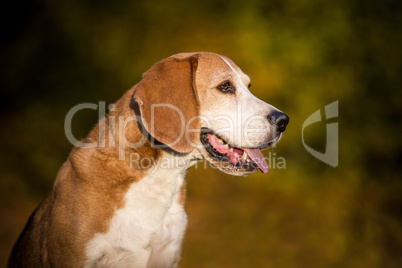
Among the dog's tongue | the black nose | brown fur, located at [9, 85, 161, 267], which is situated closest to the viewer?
brown fur, located at [9, 85, 161, 267]

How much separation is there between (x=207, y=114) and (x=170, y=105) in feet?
1.09

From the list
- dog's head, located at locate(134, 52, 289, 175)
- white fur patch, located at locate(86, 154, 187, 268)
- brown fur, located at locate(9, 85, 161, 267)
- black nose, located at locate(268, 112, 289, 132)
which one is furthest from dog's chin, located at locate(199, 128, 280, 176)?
brown fur, located at locate(9, 85, 161, 267)

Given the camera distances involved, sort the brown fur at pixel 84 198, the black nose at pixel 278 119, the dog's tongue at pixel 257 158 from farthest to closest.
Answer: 1. the dog's tongue at pixel 257 158
2. the black nose at pixel 278 119
3. the brown fur at pixel 84 198

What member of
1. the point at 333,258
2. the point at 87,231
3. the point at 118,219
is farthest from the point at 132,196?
the point at 333,258

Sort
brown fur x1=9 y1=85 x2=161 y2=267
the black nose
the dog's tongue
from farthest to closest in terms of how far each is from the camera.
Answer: the dog's tongue → the black nose → brown fur x1=9 y1=85 x2=161 y2=267

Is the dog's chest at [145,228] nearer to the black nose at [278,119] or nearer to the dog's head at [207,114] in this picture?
the dog's head at [207,114]

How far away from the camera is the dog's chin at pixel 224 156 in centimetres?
340

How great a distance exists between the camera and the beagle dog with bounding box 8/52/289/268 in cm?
313

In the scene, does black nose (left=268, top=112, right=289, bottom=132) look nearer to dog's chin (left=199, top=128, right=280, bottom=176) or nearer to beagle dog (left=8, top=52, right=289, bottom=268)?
beagle dog (left=8, top=52, right=289, bottom=268)

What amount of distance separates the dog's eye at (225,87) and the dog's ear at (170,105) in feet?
0.85

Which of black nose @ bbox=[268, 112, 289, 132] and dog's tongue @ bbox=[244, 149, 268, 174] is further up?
black nose @ bbox=[268, 112, 289, 132]

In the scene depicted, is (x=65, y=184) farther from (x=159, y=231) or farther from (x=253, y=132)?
(x=253, y=132)

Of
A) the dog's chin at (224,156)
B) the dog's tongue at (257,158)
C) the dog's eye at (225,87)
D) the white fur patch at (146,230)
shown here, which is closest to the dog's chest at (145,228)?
the white fur patch at (146,230)

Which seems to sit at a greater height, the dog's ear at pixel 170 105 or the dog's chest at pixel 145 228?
the dog's ear at pixel 170 105
